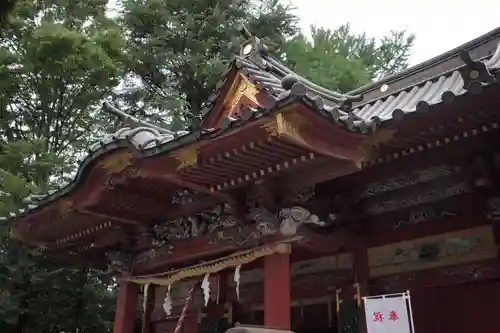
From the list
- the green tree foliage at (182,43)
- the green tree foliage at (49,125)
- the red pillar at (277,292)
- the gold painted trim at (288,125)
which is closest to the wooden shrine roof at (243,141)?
the gold painted trim at (288,125)

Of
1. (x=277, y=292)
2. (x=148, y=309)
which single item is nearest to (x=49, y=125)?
(x=148, y=309)

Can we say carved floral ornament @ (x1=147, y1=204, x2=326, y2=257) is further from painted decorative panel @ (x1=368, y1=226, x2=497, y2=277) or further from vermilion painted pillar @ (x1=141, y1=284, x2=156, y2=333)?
vermilion painted pillar @ (x1=141, y1=284, x2=156, y2=333)

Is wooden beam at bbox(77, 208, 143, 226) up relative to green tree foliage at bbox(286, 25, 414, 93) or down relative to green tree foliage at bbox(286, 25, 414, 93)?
down

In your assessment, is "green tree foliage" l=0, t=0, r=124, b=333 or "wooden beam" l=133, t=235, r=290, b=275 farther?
"green tree foliage" l=0, t=0, r=124, b=333

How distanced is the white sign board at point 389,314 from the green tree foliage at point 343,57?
1272 centimetres

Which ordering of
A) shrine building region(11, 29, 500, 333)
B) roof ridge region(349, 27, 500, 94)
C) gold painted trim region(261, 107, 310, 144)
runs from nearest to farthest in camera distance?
gold painted trim region(261, 107, 310, 144), shrine building region(11, 29, 500, 333), roof ridge region(349, 27, 500, 94)

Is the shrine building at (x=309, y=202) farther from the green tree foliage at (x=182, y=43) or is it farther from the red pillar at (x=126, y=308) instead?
the green tree foliage at (x=182, y=43)

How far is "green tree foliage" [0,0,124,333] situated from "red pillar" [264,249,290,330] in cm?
539

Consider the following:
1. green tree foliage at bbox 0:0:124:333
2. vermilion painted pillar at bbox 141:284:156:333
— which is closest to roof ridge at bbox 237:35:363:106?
vermilion painted pillar at bbox 141:284:156:333

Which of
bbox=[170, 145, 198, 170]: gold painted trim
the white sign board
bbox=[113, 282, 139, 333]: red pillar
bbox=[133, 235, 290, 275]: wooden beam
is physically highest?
bbox=[170, 145, 198, 170]: gold painted trim

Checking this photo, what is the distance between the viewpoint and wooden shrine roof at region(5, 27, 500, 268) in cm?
408

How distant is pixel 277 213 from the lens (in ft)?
17.1

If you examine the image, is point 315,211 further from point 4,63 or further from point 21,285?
point 4,63

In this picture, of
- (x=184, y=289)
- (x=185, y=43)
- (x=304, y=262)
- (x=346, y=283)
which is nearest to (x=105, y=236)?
(x=184, y=289)
